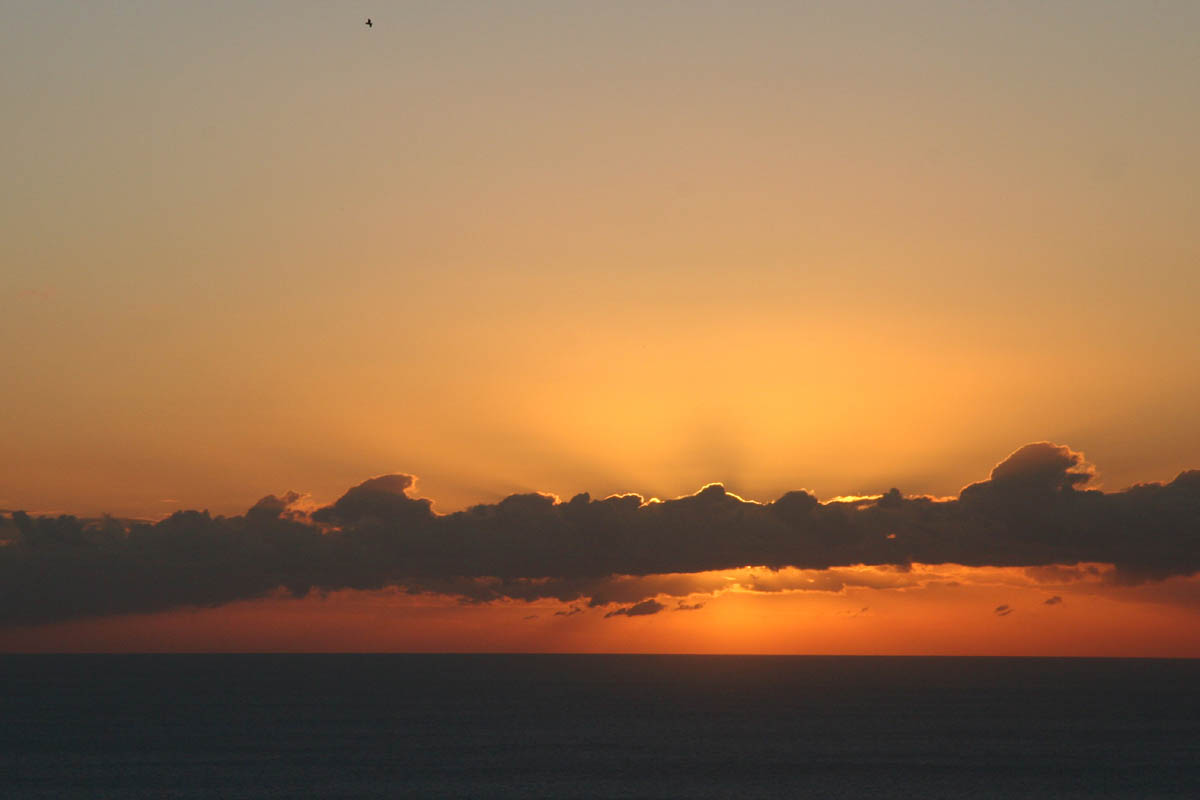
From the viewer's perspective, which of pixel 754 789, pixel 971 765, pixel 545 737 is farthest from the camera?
pixel 545 737

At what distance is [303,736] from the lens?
171 m

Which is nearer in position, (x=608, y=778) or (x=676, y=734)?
(x=608, y=778)

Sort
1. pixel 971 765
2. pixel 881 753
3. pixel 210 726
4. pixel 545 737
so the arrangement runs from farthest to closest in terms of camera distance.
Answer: pixel 210 726, pixel 545 737, pixel 881 753, pixel 971 765

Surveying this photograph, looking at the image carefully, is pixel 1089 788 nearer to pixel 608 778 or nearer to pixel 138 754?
pixel 608 778

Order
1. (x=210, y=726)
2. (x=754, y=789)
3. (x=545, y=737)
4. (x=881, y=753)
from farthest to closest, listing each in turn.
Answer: (x=210, y=726), (x=545, y=737), (x=881, y=753), (x=754, y=789)

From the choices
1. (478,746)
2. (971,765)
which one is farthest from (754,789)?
(478,746)

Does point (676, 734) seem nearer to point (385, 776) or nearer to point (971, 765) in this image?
point (971, 765)

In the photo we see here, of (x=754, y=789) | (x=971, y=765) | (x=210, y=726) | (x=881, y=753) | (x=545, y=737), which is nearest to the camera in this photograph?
(x=754, y=789)

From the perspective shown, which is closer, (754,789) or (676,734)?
(754,789)

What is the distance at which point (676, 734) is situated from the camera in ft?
582

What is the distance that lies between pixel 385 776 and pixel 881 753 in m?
63.6

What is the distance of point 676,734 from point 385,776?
5990 cm

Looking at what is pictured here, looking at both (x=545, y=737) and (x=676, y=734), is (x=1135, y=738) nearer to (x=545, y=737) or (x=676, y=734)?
(x=676, y=734)

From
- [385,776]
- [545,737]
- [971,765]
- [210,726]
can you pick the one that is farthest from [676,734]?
[210,726]
